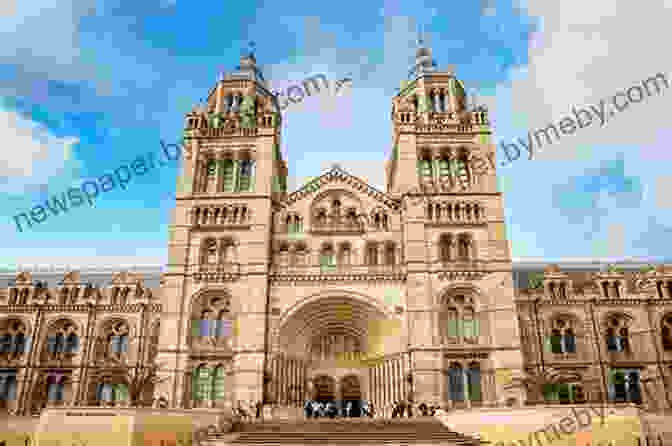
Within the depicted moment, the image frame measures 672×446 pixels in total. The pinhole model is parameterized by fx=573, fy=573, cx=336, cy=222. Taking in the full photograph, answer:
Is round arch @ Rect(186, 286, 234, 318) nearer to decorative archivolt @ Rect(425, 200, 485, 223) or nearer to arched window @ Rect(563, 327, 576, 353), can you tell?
decorative archivolt @ Rect(425, 200, 485, 223)

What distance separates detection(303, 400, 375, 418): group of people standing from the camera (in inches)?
1184

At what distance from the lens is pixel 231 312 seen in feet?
109

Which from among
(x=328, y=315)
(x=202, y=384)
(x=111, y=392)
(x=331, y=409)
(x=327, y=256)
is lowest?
(x=331, y=409)

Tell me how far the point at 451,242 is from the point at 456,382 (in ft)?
27.4

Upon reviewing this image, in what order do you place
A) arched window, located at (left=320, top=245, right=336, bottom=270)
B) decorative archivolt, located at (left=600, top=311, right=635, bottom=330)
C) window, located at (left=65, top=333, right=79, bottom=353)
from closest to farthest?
arched window, located at (left=320, top=245, right=336, bottom=270) < decorative archivolt, located at (left=600, top=311, right=635, bottom=330) < window, located at (left=65, top=333, right=79, bottom=353)

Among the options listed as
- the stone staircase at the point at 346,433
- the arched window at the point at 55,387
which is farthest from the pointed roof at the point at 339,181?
the arched window at the point at 55,387

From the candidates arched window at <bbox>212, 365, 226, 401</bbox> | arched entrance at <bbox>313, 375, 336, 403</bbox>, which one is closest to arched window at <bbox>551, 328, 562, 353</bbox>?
arched entrance at <bbox>313, 375, 336, 403</bbox>

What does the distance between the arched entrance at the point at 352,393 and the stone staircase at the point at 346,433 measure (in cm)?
697

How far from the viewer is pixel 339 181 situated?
1496 inches

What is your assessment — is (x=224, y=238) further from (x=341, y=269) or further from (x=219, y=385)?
(x=219, y=385)

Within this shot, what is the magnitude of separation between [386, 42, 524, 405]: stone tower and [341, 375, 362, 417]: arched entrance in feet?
14.0

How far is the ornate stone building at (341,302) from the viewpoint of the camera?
3200cm

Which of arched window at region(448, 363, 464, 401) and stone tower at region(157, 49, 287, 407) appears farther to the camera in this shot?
stone tower at region(157, 49, 287, 407)

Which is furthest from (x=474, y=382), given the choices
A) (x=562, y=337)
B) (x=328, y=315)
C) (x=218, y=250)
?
(x=218, y=250)
